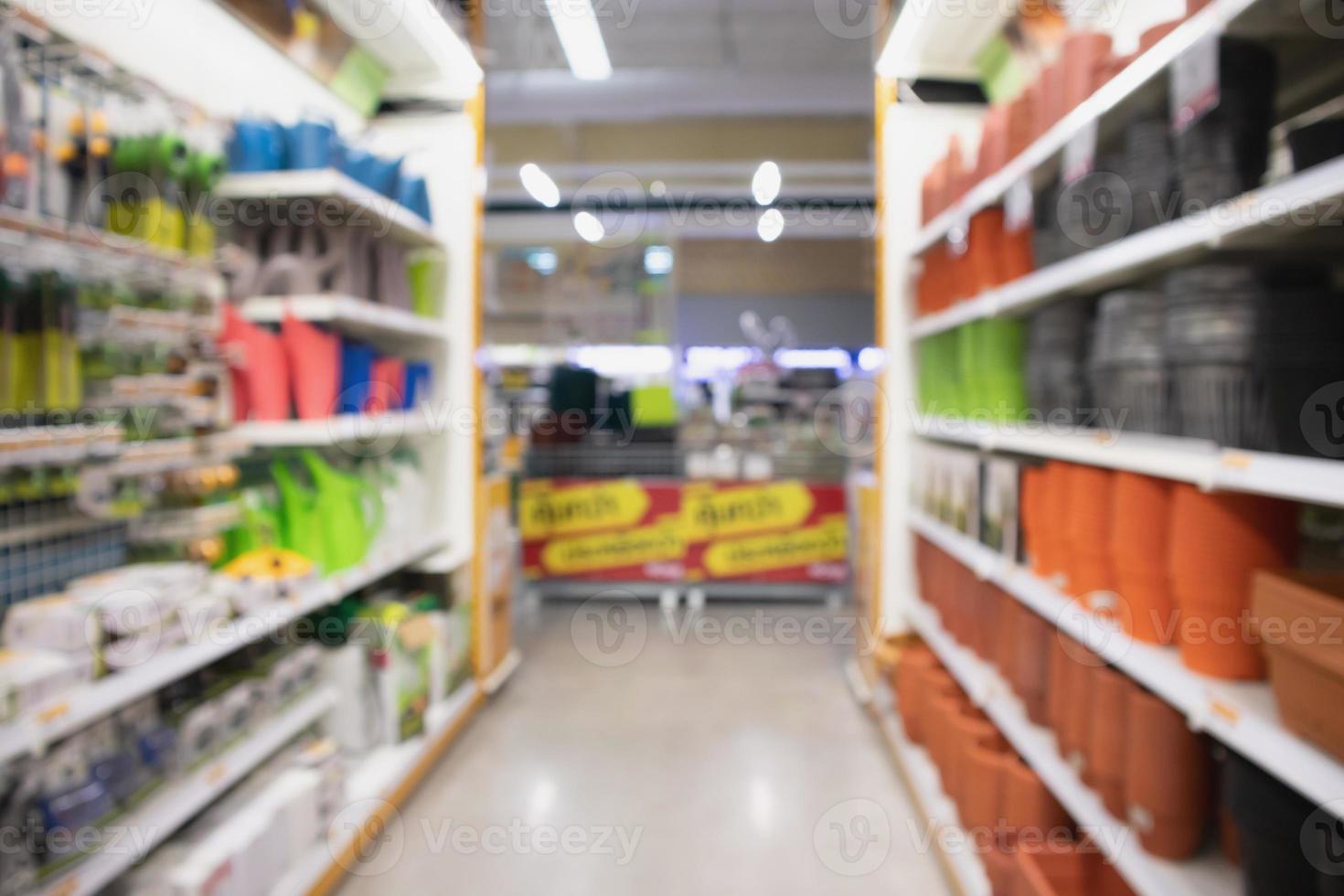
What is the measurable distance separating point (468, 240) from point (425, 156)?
16.0 inches

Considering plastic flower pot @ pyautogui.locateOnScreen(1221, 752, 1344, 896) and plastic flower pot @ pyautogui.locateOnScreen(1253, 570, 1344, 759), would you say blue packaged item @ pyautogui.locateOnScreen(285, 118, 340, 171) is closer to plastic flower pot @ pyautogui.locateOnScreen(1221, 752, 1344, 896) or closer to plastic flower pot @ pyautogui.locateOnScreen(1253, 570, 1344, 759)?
plastic flower pot @ pyautogui.locateOnScreen(1253, 570, 1344, 759)

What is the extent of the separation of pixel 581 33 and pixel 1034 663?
146 inches

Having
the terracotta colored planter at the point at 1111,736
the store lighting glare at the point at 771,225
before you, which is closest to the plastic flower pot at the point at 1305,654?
the terracotta colored planter at the point at 1111,736

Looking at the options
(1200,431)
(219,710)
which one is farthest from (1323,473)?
(219,710)

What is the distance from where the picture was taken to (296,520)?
241 centimetres

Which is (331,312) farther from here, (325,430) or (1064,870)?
(1064,870)

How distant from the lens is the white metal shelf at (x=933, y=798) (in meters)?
2.00

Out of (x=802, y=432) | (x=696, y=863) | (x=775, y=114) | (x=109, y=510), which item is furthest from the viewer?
(x=775, y=114)

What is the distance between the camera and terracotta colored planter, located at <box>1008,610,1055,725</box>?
6.11ft

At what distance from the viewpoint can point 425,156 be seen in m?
3.38

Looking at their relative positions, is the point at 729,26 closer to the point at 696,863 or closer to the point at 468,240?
the point at 468,240

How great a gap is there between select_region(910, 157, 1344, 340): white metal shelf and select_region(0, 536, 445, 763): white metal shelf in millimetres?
2070

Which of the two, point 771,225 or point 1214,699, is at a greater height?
point 771,225

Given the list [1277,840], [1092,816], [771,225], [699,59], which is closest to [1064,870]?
[1092,816]
